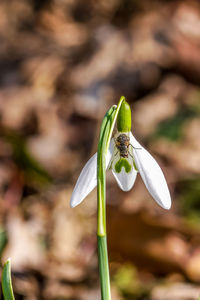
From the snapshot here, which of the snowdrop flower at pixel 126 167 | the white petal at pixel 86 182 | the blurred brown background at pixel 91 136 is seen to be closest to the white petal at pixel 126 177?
the snowdrop flower at pixel 126 167

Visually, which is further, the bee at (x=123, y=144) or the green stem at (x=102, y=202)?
the bee at (x=123, y=144)

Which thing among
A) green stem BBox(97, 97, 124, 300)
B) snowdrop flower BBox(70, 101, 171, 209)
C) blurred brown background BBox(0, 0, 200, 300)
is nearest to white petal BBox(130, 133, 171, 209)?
snowdrop flower BBox(70, 101, 171, 209)

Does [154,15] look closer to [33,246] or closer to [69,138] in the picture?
[69,138]

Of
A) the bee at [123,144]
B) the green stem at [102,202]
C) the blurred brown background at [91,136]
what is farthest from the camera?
the blurred brown background at [91,136]

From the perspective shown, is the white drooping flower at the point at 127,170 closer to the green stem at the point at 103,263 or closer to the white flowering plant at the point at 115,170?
the white flowering plant at the point at 115,170

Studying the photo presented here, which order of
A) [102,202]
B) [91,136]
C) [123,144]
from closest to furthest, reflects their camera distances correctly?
1. [102,202]
2. [123,144]
3. [91,136]

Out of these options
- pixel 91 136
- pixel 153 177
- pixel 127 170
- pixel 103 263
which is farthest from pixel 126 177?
pixel 91 136

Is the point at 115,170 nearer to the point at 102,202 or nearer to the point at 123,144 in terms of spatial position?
the point at 123,144
